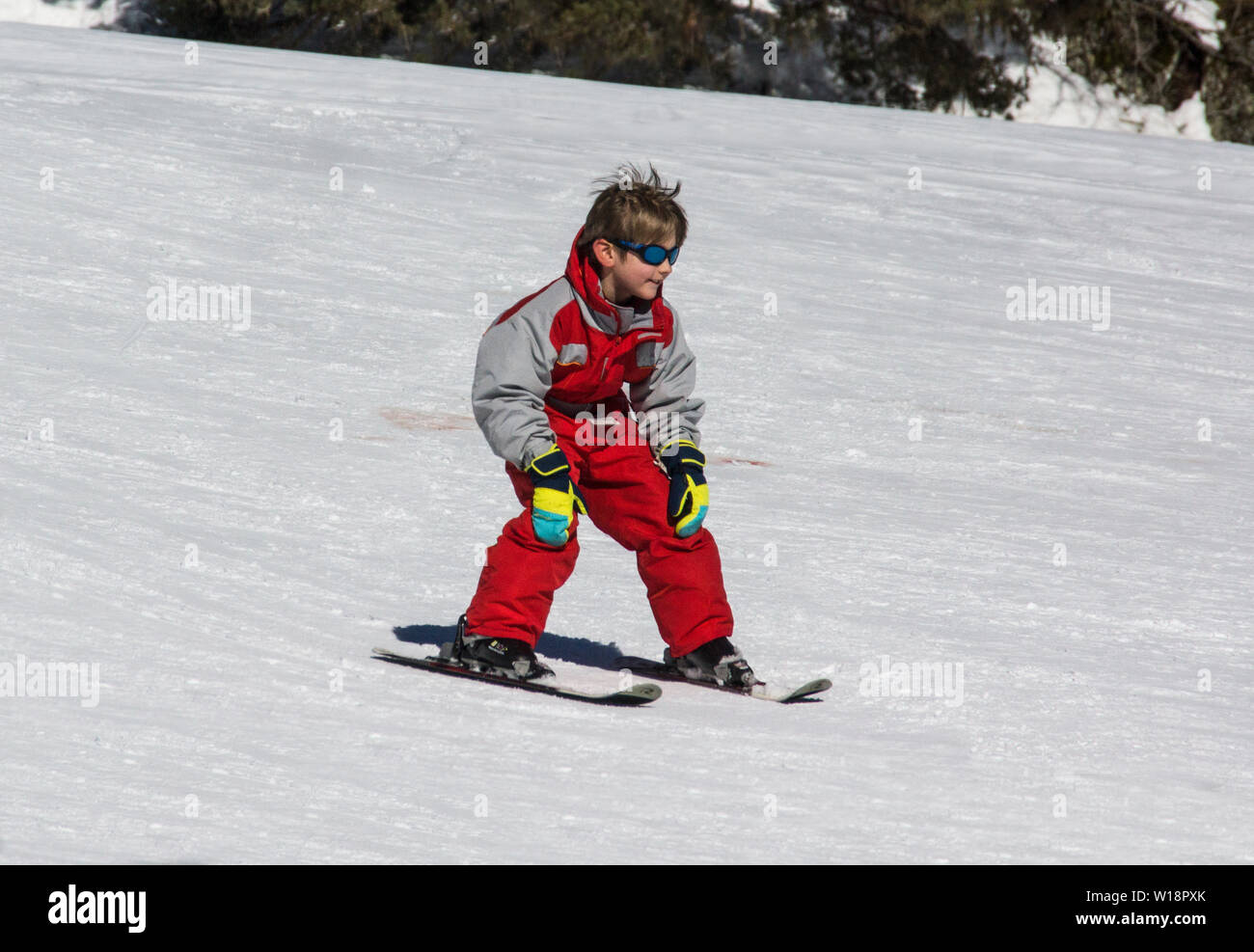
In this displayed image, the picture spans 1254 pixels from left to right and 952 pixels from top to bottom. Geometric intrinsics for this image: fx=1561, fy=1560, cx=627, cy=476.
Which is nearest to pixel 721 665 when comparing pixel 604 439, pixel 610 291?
pixel 604 439

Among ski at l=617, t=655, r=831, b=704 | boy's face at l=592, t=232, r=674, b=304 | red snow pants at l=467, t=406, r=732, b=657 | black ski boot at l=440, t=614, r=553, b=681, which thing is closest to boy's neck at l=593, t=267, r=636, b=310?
boy's face at l=592, t=232, r=674, b=304

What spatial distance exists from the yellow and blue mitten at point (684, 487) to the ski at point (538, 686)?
393mm

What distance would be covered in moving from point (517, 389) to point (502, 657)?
2.11 feet

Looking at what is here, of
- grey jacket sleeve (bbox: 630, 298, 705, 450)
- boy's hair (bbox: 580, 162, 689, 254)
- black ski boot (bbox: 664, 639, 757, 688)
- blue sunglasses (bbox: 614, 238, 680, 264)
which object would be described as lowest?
black ski boot (bbox: 664, 639, 757, 688)

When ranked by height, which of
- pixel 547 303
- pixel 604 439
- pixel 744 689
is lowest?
pixel 744 689

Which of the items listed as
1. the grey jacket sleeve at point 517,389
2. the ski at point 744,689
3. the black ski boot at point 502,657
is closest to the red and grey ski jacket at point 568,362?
the grey jacket sleeve at point 517,389

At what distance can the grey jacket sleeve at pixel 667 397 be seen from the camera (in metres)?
3.78

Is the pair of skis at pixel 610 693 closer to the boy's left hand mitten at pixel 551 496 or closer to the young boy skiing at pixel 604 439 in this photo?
the young boy skiing at pixel 604 439

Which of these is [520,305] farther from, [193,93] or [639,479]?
[193,93]

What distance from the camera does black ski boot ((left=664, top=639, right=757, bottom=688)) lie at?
387 centimetres

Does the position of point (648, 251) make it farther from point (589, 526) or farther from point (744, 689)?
point (589, 526)

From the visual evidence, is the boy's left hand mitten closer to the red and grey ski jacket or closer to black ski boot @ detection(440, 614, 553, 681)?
the red and grey ski jacket

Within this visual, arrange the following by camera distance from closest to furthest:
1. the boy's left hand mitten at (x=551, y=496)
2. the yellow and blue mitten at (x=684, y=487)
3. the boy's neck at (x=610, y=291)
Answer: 1. the boy's left hand mitten at (x=551, y=496)
2. the boy's neck at (x=610, y=291)
3. the yellow and blue mitten at (x=684, y=487)

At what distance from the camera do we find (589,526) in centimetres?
540
